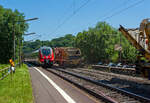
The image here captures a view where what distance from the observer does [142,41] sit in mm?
13352

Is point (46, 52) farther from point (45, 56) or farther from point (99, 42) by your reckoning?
point (99, 42)

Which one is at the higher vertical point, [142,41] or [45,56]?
[142,41]

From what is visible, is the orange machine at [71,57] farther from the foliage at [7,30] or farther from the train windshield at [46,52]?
the foliage at [7,30]

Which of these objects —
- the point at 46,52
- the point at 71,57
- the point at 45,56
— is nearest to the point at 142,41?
the point at 71,57

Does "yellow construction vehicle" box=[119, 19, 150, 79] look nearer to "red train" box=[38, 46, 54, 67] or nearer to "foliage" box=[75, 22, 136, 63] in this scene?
"red train" box=[38, 46, 54, 67]

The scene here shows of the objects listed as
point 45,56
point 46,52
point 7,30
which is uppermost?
point 7,30

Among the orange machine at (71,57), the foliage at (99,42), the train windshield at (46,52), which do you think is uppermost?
the foliage at (99,42)

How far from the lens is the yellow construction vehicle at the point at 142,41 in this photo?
12.3m

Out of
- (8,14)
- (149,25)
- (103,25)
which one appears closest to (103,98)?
(149,25)

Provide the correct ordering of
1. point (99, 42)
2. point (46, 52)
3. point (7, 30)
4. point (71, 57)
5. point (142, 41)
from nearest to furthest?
point (142, 41)
point (71, 57)
point (46, 52)
point (99, 42)
point (7, 30)

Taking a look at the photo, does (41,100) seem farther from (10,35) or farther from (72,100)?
(10,35)

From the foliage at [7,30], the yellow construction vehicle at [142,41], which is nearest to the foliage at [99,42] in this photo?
the foliage at [7,30]

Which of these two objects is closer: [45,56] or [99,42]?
[45,56]

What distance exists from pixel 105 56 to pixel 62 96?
1429 inches
